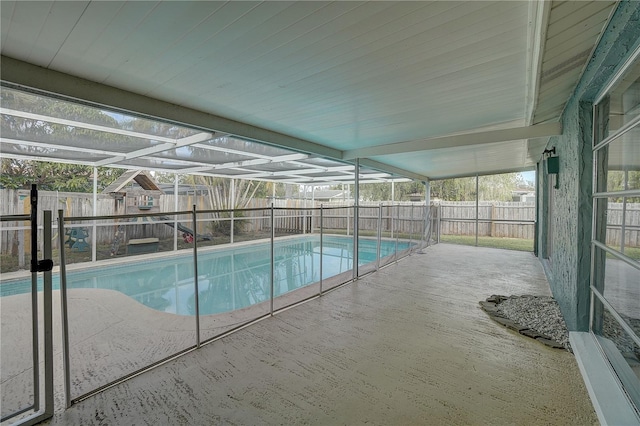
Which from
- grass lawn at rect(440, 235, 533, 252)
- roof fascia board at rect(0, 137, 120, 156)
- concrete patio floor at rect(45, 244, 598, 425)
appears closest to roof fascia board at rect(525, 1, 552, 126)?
concrete patio floor at rect(45, 244, 598, 425)

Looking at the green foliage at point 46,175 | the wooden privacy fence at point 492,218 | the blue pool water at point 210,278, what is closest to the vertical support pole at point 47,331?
the blue pool water at point 210,278

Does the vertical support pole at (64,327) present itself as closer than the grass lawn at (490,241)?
Yes

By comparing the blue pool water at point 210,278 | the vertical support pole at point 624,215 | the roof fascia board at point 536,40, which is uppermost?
the roof fascia board at point 536,40

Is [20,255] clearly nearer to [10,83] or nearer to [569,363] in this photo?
[10,83]

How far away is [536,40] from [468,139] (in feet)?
9.03

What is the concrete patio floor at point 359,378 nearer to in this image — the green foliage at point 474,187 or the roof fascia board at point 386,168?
the roof fascia board at point 386,168

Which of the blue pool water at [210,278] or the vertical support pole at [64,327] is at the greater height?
the vertical support pole at [64,327]

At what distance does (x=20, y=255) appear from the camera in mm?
6422

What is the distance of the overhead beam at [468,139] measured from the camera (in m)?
3.85

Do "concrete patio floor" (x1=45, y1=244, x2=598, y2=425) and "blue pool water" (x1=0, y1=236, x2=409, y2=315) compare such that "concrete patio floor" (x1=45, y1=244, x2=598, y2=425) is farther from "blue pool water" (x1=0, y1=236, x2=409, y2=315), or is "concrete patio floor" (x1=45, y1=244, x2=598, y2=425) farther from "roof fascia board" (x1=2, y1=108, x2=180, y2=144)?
"roof fascia board" (x1=2, y1=108, x2=180, y2=144)

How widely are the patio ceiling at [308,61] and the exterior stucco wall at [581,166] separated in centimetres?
11

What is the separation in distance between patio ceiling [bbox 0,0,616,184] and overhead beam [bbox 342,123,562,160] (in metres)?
0.03

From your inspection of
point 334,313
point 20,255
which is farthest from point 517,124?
point 20,255

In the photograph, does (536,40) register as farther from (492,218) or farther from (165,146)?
(492,218)
